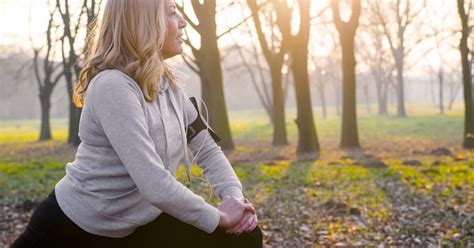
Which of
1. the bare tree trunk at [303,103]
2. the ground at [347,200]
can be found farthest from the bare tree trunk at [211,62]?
the ground at [347,200]

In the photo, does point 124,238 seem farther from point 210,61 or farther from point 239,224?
point 210,61

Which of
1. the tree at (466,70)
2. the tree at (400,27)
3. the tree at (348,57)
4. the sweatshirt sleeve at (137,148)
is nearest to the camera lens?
the sweatshirt sleeve at (137,148)

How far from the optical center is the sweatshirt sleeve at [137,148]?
2.28 metres

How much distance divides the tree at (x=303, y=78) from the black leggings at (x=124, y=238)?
49.4 ft

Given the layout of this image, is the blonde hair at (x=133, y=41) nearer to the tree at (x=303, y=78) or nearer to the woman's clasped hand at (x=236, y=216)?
the woman's clasped hand at (x=236, y=216)

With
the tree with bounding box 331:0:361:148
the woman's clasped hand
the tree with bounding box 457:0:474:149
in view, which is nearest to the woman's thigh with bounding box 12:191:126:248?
the woman's clasped hand

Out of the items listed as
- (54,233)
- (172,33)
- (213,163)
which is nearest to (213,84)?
(213,163)

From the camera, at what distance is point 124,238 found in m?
2.49

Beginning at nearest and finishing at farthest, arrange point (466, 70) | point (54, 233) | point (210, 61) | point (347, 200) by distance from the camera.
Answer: point (54, 233) → point (347, 200) → point (466, 70) → point (210, 61)

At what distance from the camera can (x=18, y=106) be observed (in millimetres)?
89000

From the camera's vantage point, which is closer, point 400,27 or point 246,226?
point 246,226

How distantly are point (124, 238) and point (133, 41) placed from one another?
89cm

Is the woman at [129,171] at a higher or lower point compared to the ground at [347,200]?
higher

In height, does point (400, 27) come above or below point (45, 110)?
above
